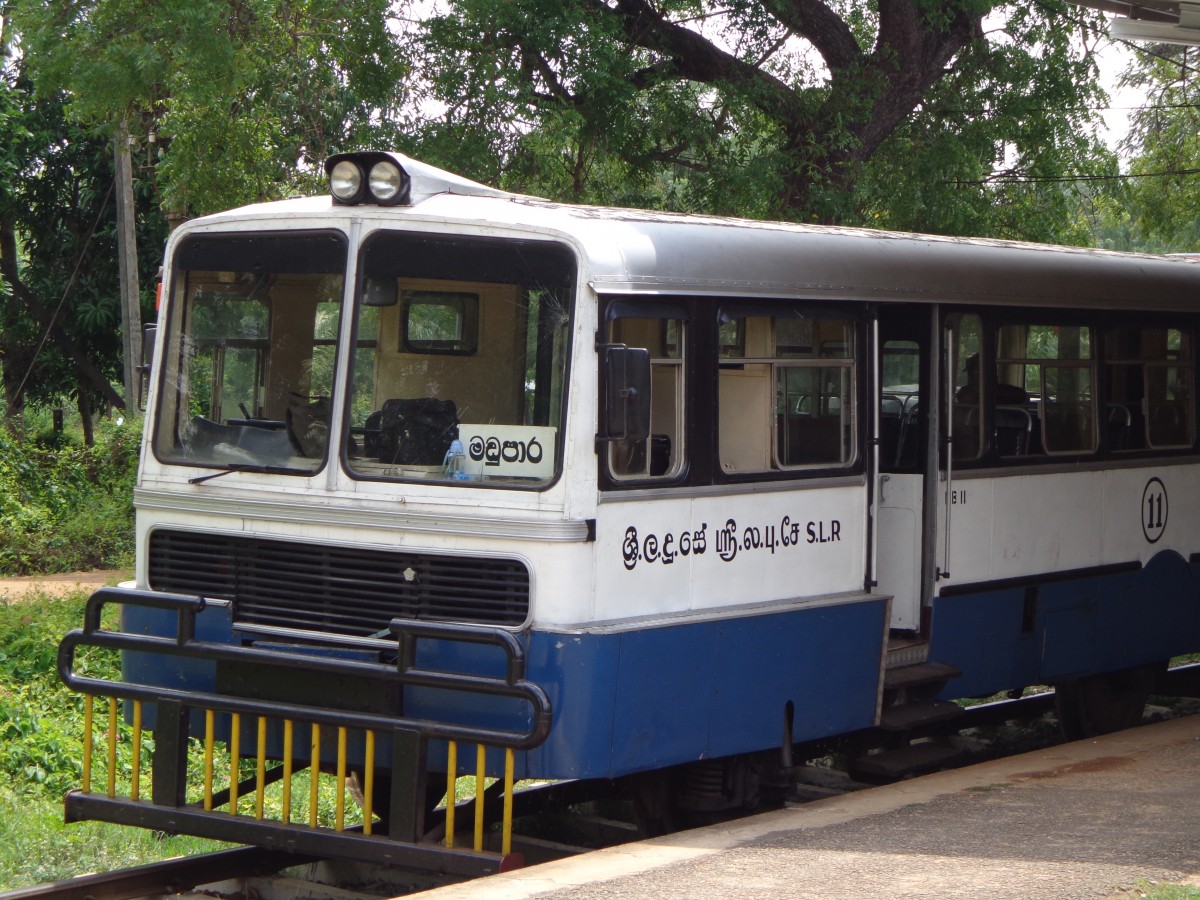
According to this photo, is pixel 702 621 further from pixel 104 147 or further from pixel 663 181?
pixel 104 147

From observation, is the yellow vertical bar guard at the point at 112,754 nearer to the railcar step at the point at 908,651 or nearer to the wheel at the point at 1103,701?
the railcar step at the point at 908,651

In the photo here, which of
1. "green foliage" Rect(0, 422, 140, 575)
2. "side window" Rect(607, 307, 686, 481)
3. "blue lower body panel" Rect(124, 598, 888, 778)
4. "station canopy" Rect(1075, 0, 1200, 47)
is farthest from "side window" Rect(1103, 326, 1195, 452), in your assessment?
"green foliage" Rect(0, 422, 140, 575)

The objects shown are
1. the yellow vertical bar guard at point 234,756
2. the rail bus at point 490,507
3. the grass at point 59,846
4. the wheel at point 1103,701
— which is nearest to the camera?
the rail bus at point 490,507

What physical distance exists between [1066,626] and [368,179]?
193 inches

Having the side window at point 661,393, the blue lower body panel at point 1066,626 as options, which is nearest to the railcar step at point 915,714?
the blue lower body panel at point 1066,626

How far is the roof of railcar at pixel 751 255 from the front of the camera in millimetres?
6211

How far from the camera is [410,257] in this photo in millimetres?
6359

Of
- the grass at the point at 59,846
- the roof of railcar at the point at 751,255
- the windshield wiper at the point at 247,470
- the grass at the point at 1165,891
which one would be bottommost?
the grass at the point at 59,846

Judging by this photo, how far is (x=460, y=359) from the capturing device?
642 cm

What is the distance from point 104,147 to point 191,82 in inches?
583

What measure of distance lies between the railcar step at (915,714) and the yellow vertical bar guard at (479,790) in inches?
97.4

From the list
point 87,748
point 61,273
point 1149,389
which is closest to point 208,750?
point 87,748

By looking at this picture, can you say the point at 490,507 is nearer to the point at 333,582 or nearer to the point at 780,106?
the point at 333,582

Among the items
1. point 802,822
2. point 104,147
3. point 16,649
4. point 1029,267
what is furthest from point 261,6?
point 104,147
